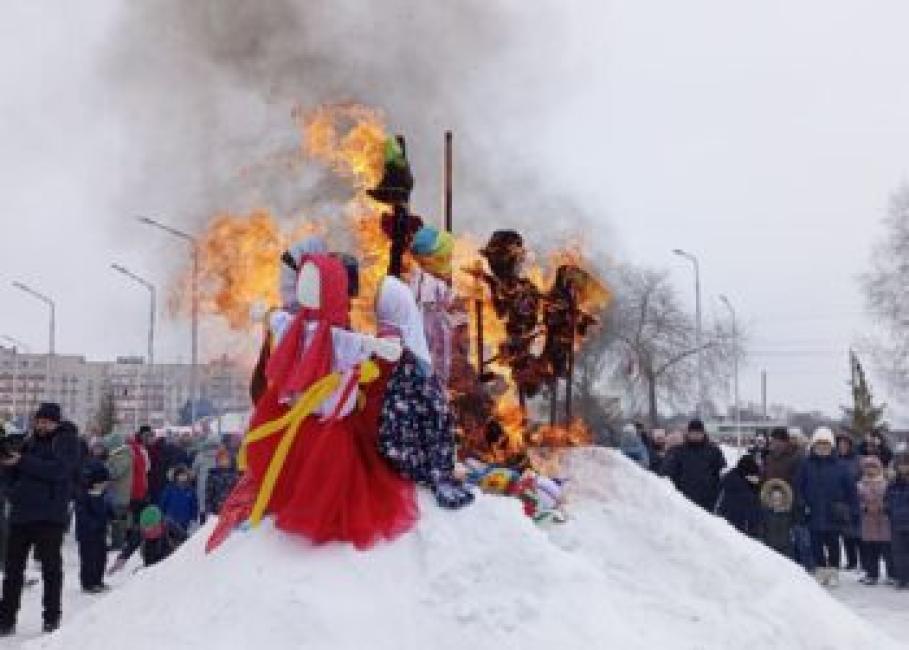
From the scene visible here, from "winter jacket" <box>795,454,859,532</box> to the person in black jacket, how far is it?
8674 millimetres

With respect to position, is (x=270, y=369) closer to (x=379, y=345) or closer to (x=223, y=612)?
(x=379, y=345)

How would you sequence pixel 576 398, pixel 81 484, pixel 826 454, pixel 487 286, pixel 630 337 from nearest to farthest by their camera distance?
pixel 487 286 < pixel 81 484 < pixel 826 454 < pixel 576 398 < pixel 630 337

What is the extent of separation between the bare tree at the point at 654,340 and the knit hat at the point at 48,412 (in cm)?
4109

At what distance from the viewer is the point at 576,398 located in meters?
42.8

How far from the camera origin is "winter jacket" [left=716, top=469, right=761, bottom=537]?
46.0ft

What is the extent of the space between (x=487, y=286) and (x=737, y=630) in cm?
372

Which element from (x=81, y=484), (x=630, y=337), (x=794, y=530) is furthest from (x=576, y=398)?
(x=81, y=484)

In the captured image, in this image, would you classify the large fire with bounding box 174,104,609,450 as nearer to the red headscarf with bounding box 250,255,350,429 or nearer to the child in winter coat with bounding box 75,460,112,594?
the red headscarf with bounding box 250,255,350,429

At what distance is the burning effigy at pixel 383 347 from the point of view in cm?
707

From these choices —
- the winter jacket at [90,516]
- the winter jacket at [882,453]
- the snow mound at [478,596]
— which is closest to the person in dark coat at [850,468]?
the winter jacket at [882,453]

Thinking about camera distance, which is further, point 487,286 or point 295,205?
point 295,205

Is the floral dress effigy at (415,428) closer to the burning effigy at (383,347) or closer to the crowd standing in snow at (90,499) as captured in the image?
the burning effigy at (383,347)

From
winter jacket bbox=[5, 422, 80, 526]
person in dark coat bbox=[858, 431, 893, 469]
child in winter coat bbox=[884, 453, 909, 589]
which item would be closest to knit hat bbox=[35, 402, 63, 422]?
winter jacket bbox=[5, 422, 80, 526]

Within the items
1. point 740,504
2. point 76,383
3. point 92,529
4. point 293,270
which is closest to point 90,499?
point 92,529
